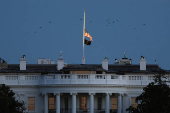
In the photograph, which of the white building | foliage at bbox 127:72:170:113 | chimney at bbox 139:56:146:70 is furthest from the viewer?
chimney at bbox 139:56:146:70

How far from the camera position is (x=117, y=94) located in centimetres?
11444

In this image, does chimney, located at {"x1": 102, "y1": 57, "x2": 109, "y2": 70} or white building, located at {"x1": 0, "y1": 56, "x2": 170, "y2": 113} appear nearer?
white building, located at {"x1": 0, "y1": 56, "x2": 170, "y2": 113}

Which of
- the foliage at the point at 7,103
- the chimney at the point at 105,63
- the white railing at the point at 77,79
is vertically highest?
the chimney at the point at 105,63

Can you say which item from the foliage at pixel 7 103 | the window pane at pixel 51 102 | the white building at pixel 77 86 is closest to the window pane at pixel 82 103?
the white building at pixel 77 86

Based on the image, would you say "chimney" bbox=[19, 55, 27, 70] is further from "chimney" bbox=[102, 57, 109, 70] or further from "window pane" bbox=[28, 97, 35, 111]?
"chimney" bbox=[102, 57, 109, 70]

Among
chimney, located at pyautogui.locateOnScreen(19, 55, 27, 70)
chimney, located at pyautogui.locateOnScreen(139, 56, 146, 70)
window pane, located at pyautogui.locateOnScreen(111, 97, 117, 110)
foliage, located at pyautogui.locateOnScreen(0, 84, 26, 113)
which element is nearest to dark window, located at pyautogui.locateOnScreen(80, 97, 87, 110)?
window pane, located at pyautogui.locateOnScreen(111, 97, 117, 110)

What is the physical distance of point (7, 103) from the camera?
100812 mm

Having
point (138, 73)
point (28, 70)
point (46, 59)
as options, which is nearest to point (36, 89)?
point (28, 70)

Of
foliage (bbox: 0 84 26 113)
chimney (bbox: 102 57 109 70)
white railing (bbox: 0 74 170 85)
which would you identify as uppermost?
chimney (bbox: 102 57 109 70)

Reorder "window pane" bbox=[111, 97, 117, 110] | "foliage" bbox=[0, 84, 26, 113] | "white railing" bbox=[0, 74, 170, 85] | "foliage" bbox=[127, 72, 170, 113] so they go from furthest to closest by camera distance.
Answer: "window pane" bbox=[111, 97, 117, 110] → "white railing" bbox=[0, 74, 170, 85] → "foliage" bbox=[0, 84, 26, 113] → "foliage" bbox=[127, 72, 170, 113]

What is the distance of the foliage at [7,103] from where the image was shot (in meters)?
99.5

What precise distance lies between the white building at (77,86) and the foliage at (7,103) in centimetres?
895

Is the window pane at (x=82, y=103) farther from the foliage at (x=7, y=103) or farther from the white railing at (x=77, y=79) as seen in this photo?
the foliage at (x=7, y=103)

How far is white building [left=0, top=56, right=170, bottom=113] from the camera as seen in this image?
112 meters
